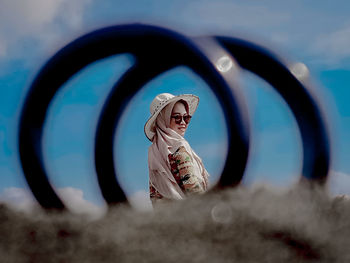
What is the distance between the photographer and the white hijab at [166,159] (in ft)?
11.2

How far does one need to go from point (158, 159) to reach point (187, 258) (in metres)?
1.68

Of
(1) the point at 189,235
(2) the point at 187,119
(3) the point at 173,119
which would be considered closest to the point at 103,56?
(3) the point at 173,119

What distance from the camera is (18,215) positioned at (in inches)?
79.5

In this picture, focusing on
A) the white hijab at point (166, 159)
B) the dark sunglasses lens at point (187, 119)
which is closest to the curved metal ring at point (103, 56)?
the white hijab at point (166, 159)

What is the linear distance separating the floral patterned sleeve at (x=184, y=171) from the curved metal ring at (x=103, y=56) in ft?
1.10

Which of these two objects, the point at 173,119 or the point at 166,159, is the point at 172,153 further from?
the point at 173,119

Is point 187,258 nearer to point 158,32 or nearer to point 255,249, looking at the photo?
point 255,249

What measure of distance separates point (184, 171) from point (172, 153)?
8.7 inches

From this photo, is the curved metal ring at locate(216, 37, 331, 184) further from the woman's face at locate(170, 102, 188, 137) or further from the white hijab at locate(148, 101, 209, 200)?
the white hijab at locate(148, 101, 209, 200)

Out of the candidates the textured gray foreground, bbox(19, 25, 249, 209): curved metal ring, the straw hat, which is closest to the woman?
the straw hat

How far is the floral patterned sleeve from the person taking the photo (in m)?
3.27

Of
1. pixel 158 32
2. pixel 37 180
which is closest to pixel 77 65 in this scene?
pixel 158 32

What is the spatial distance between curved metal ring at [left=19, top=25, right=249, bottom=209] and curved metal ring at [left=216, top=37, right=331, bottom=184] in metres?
0.33

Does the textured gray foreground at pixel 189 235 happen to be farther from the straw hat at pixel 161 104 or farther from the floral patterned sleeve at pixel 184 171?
the straw hat at pixel 161 104
